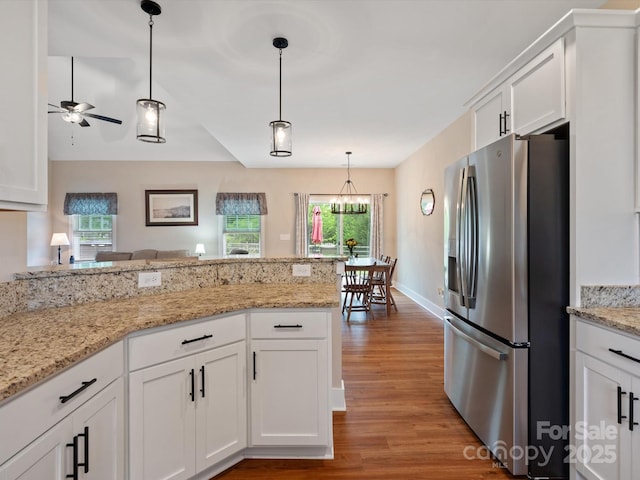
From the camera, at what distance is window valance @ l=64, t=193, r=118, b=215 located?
6.86 m

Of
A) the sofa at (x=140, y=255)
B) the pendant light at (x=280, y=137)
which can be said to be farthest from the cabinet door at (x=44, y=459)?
the sofa at (x=140, y=255)

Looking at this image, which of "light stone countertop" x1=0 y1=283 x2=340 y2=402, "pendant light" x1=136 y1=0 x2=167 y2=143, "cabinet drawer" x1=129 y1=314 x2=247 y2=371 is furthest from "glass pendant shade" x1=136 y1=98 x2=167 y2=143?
"cabinet drawer" x1=129 y1=314 x2=247 y2=371

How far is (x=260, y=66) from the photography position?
9.24 ft

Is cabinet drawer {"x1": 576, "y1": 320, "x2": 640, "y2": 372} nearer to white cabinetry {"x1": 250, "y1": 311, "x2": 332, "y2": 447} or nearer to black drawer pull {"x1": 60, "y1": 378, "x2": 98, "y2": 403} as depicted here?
white cabinetry {"x1": 250, "y1": 311, "x2": 332, "y2": 447}

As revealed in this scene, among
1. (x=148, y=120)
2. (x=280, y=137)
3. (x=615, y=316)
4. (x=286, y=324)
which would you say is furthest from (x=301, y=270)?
(x=615, y=316)

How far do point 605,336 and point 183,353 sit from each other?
1893mm

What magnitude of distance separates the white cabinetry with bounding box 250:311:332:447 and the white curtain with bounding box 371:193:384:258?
5739mm

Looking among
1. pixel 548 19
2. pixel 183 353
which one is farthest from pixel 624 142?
pixel 183 353

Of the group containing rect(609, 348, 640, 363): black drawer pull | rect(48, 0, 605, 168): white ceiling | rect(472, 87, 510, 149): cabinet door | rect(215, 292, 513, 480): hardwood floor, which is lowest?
rect(215, 292, 513, 480): hardwood floor

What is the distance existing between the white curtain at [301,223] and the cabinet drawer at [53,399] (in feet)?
19.4

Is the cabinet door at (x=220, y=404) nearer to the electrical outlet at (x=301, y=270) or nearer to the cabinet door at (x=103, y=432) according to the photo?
the cabinet door at (x=103, y=432)

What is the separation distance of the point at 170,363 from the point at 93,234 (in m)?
6.95

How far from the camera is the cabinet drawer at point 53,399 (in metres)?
0.86

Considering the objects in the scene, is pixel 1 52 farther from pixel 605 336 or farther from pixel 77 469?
pixel 605 336
